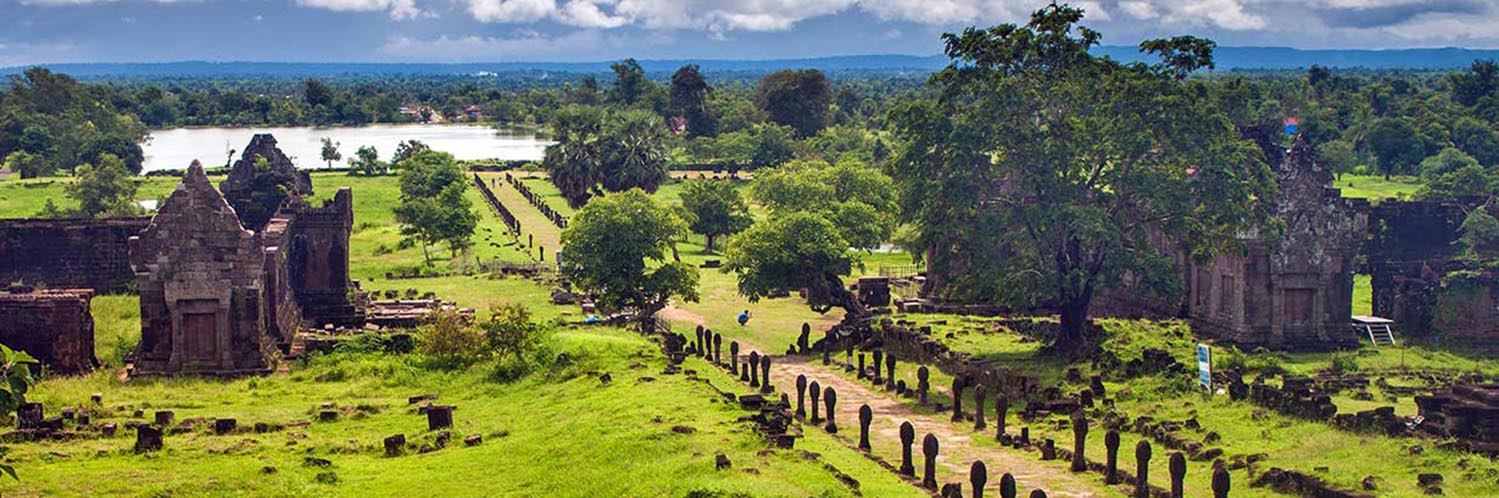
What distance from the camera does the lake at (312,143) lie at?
138250mm

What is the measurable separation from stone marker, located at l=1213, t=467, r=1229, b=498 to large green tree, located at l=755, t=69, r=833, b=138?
106826 mm

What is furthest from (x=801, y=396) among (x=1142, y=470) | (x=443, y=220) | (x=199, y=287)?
(x=443, y=220)

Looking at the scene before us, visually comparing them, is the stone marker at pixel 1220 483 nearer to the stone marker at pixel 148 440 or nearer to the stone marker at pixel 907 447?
the stone marker at pixel 907 447

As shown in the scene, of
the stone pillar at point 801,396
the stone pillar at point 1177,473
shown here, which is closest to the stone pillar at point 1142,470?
the stone pillar at point 1177,473

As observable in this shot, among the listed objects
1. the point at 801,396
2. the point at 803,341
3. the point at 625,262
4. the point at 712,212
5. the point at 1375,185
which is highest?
the point at 1375,185

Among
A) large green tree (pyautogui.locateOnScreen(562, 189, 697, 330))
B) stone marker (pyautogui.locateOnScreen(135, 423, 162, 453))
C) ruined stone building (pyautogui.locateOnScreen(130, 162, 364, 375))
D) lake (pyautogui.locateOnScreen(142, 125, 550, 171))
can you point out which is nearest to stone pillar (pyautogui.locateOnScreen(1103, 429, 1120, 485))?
stone marker (pyautogui.locateOnScreen(135, 423, 162, 453))

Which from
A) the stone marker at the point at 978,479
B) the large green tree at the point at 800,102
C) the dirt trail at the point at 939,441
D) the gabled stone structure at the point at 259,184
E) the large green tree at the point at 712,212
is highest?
the large green tree at the point at 800,102

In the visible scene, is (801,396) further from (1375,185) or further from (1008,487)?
(1375,185)

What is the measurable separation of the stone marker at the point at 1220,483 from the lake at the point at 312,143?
107322mm

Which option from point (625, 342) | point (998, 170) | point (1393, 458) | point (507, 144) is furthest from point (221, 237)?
point (507, 144)

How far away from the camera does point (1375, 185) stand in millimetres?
94188

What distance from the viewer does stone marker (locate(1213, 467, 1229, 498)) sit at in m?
20.6

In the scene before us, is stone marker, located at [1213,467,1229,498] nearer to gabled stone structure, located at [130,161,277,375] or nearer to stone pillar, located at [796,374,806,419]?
stone pillar, located at [796,374,806,419]

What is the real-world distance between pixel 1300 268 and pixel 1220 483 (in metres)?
18.4
